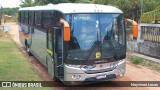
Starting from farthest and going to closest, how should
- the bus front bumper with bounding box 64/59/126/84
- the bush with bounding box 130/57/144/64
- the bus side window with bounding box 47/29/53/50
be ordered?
the bush with bounding box 130/57/144/64
the bus side window with bounding box 47/29/53/50
the bus front bumper with bounding box 64/59/126/84

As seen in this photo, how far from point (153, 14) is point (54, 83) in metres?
8.42

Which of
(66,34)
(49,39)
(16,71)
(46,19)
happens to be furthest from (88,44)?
(16,71)

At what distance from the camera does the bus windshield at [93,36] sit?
29.4 feet

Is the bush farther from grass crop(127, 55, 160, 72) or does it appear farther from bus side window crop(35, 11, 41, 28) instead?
bus side window crop(35, 11, 41, 28)

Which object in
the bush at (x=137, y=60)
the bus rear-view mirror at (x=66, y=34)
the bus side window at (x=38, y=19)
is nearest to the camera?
the bus rear-view mirror at (x=66, y=34)

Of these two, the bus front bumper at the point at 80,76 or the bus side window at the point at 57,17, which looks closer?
the bus front bumper at the point at 80,76

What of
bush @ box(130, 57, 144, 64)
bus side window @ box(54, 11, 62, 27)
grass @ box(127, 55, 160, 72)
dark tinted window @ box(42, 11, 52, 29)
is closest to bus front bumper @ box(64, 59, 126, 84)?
bus side window @ box(54, 11, 62, 27)

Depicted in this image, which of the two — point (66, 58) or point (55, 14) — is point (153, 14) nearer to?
point (55, 14)

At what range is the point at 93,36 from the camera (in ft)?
29.9

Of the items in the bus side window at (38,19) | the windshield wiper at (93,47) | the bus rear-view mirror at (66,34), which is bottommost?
the windshield wiper at (93,47)

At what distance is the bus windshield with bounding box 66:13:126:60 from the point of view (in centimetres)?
895

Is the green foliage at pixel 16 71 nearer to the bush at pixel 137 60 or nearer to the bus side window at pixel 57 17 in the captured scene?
the bus side window at pixel 57 17

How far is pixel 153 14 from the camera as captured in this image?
1675cm

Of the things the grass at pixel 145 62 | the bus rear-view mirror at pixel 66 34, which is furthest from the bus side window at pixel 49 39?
the grass at pixel 145 62
